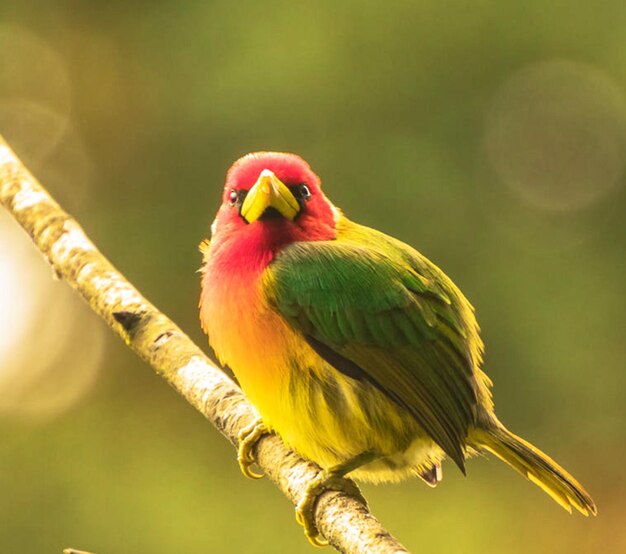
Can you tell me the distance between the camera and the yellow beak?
8.89ft

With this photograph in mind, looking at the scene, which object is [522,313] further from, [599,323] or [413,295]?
[413,295]

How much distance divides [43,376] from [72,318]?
0.46 m

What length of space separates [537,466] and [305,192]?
0.88 metres

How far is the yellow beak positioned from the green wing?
0.35 ft

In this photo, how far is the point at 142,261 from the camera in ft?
24.4

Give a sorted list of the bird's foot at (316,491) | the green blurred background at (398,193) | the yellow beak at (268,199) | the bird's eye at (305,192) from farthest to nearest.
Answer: the green blurred background at (398,193) < the bird's eye at (305,192) < the yellow beak at (268,199) < the bird's foot at (316,491)

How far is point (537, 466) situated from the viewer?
278 cm

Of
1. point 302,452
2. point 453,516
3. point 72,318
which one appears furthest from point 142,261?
point 302,452

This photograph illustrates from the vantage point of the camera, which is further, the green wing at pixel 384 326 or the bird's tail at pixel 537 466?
the bird's tail at pixel 537 466

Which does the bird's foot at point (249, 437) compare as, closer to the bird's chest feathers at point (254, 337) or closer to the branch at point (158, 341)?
the branch at point (158, 341)

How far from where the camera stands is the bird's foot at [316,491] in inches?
98.0

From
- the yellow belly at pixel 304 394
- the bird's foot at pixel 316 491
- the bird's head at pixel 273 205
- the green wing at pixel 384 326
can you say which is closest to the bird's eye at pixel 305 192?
the bird's head at pixel 273 205

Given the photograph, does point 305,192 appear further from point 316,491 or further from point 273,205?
point 316,491

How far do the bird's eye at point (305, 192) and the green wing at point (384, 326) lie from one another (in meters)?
0.16
